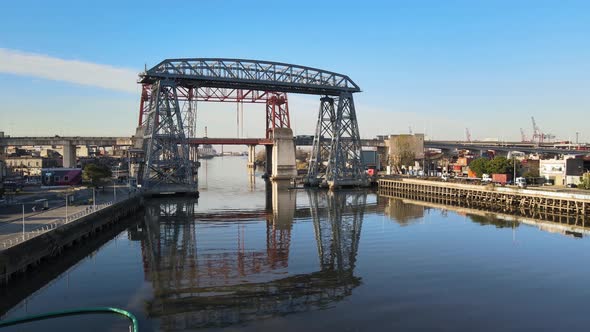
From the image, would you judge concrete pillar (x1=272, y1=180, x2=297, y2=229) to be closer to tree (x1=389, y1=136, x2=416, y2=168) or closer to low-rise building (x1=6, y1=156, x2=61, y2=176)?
tree (x1=389, y1=136, x2=416, y2=168)

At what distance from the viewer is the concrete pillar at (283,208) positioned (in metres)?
38.2

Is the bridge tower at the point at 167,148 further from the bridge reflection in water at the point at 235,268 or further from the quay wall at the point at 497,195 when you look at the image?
the quay wall at the point at 497,195

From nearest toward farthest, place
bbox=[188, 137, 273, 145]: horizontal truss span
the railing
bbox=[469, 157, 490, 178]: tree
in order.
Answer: the railing < bbox=[469, 157, 490, 178]: tree < bbox=[188, 137, 273, 145]: horizontal truss span

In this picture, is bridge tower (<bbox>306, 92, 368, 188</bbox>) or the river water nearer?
the river water

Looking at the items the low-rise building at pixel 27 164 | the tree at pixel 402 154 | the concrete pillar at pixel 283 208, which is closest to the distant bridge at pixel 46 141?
the low-rise building at pixel 27 164

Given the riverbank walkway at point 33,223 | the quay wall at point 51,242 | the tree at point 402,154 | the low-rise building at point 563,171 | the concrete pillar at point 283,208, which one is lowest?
the concrete pillar at point 283,208

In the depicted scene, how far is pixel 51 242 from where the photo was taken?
24.2m

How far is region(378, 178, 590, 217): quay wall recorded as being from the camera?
42.3 metres

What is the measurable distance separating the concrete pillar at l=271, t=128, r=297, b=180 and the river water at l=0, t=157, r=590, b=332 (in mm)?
55098

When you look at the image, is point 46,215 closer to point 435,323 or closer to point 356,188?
point 435,323

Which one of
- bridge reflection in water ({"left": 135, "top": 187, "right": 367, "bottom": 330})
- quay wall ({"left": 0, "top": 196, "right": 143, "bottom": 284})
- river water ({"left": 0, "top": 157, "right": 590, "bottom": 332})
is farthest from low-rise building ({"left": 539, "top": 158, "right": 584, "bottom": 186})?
quay wall ({"left": 0, "top": 196, "right": 143, "bottom": 284})

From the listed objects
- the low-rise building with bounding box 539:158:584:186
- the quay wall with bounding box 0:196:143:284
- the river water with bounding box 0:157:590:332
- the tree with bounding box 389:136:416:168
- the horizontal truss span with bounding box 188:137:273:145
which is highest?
the horizontal truss span with bounding box 188:137:273:145

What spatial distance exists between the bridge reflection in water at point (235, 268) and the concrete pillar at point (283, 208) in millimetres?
249

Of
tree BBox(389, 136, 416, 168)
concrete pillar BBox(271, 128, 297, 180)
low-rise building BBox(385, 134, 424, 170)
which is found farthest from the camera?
low-rise building BBox(385, 134, 424, 170)
